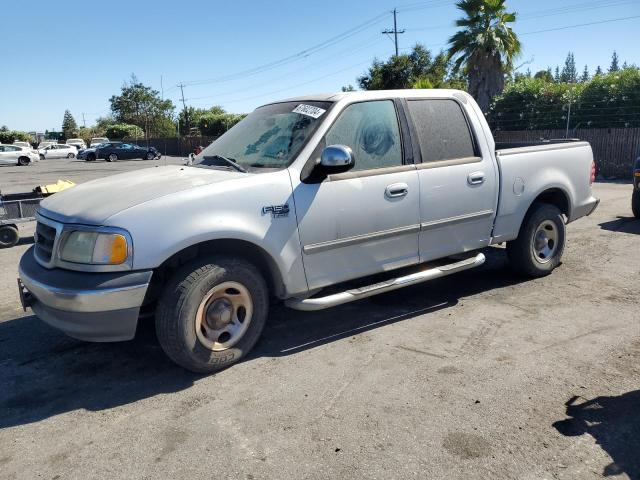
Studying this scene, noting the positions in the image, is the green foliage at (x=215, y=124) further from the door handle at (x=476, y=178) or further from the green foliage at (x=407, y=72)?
the door handle at (x=476, y=178)

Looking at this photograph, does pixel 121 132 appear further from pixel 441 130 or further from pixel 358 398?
pixel 358 398

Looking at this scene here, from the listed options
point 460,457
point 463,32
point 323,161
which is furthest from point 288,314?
point 463,32

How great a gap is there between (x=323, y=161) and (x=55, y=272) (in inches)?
77.2

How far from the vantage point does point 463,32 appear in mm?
24609

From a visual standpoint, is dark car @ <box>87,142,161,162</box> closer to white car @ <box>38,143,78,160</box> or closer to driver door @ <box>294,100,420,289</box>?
white car @ <box>38,143,78,160</box>

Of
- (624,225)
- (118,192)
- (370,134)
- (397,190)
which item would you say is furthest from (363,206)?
(624,225)

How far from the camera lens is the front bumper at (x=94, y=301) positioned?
3.38 metres

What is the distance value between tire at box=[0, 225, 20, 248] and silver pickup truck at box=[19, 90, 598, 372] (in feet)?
18.7

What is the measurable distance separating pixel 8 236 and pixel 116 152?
3524 centimetres

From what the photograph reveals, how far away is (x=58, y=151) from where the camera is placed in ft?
167

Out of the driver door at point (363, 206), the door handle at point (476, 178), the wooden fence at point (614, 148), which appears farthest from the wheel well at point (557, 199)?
the wooden fence at point (614, 148)

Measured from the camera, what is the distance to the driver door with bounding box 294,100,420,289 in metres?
4.11

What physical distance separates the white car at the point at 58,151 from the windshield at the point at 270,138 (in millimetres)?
51495

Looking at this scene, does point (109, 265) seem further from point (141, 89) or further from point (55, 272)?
point (141, 89)
